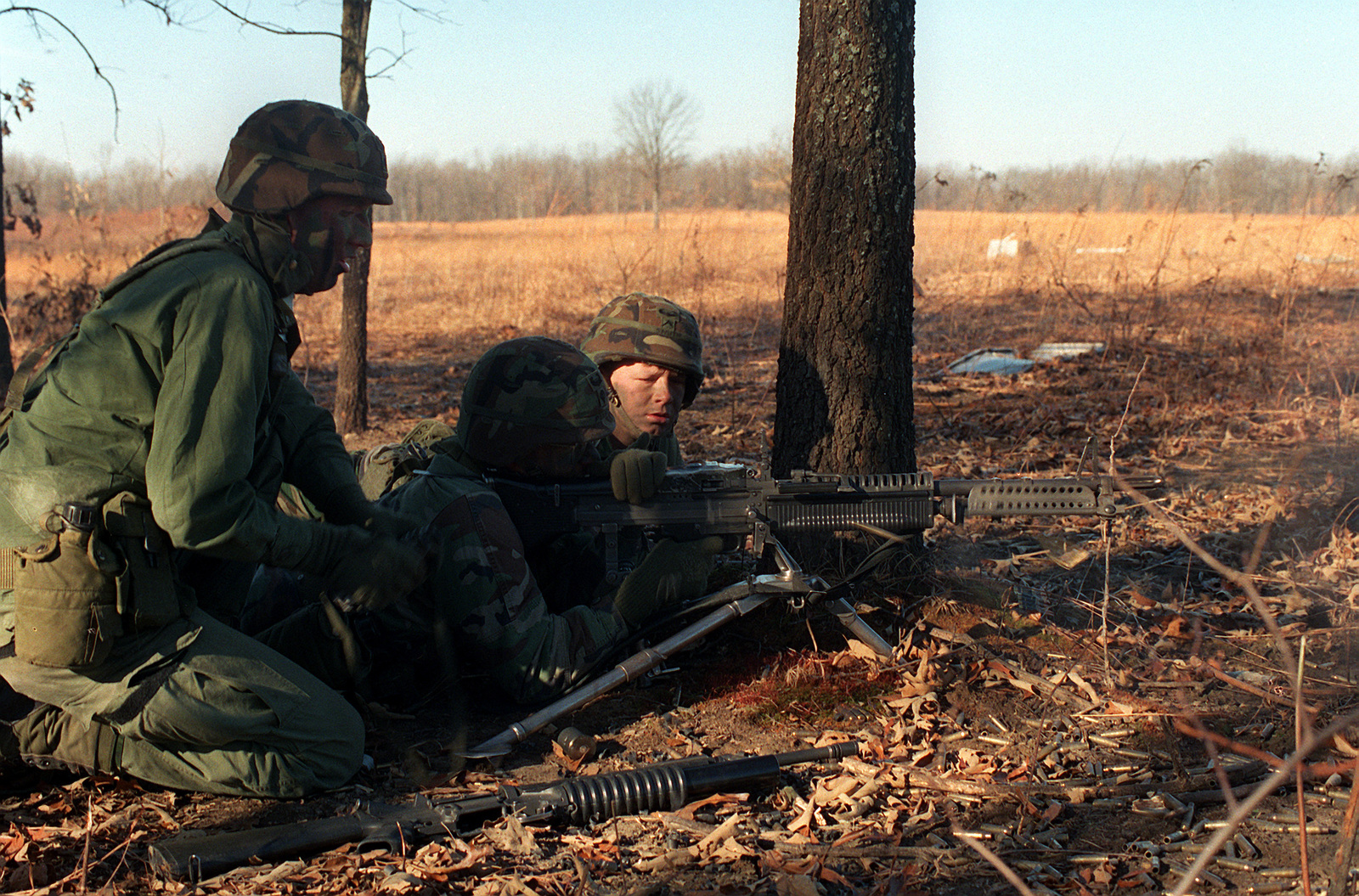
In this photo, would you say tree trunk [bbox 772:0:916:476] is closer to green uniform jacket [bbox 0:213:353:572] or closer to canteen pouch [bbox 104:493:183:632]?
green uniform jacket [bbox 0:213:353:572]

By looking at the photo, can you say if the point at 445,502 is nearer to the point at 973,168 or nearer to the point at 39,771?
the point at 39,771

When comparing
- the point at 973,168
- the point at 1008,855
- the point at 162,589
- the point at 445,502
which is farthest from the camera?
the point at 973,168

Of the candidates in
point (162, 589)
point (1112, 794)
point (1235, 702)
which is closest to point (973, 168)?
point (1235, 702)

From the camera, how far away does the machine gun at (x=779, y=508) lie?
3959mm

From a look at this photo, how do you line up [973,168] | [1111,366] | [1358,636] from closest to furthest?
1. [1358,636]
2. [1111,366]
3. [973,168]

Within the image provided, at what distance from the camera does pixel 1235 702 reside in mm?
3842

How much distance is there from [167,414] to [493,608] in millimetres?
1330

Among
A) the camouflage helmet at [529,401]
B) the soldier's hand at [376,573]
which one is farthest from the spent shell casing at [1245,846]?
the soldier's hand at [376,573]

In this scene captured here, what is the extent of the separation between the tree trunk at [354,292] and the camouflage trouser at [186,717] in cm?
478

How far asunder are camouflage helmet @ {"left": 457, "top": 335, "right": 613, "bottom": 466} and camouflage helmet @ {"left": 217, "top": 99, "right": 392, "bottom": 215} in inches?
31.3

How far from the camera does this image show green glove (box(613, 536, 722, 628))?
3.95m

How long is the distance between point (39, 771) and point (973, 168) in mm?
9893

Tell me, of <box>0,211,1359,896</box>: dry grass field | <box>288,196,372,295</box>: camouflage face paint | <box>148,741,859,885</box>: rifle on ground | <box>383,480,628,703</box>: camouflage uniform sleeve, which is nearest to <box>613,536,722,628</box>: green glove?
<box>383,480,628,703</box>: camouflage uniform sleeve

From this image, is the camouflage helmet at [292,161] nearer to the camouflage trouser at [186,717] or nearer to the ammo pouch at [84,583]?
the ammo pouch at [84,583]
